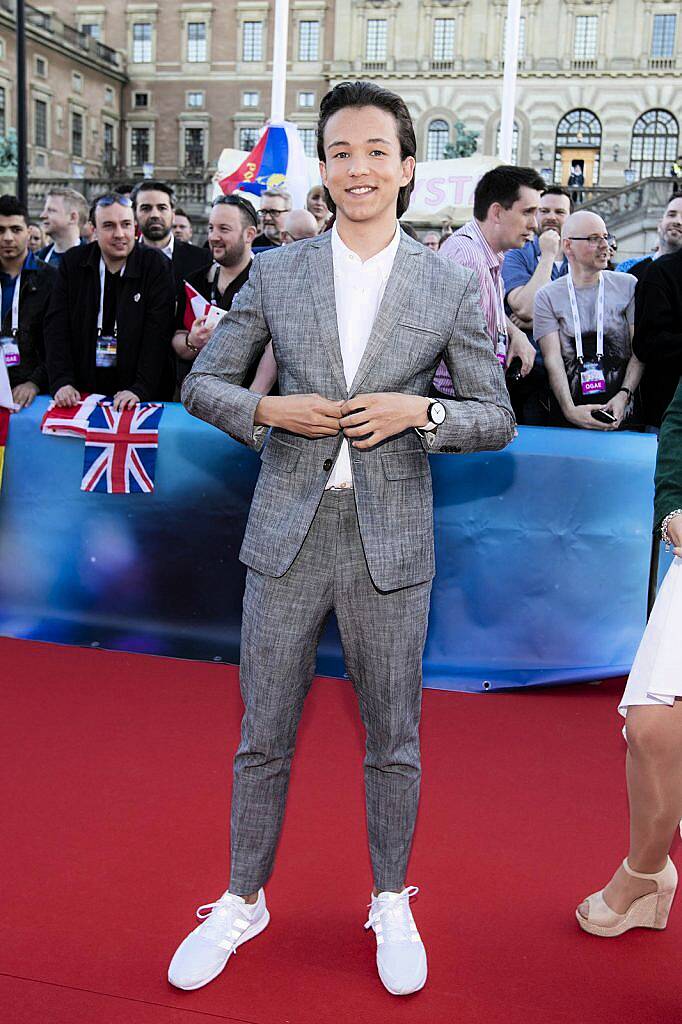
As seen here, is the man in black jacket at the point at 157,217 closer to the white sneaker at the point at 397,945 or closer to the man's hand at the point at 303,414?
the man's hand at the point at 303,414

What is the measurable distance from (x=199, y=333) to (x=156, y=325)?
1.12ft

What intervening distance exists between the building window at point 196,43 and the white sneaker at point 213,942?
195ft

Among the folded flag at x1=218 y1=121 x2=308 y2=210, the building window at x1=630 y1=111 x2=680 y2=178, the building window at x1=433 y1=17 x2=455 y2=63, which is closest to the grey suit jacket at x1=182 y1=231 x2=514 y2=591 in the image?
the folded flag at x1=218 y1=121 x2=308 y2=210

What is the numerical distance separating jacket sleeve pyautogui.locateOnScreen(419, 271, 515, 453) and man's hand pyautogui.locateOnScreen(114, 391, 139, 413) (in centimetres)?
261

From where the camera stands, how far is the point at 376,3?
2069 inches

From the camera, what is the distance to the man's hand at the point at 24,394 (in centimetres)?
476

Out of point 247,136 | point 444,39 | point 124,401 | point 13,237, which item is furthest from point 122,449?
point 247,136

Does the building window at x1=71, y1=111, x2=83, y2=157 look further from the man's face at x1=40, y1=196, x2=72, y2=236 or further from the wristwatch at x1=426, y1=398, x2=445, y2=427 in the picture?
the wristwatch at x1=426, y1=398, x2=445, y2=427

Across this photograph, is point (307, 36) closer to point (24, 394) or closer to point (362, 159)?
point (24, 394)

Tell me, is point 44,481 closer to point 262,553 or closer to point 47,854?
point 47,854

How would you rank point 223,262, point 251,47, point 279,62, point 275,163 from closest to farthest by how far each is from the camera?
1. point 223,262
2. point 275,163
3. point 279,62
4. point 251,47

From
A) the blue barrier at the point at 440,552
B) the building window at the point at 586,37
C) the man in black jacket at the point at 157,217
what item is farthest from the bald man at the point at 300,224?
the building window at the point at 586,37

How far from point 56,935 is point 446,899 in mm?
1024

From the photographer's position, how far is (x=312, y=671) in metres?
2.38
